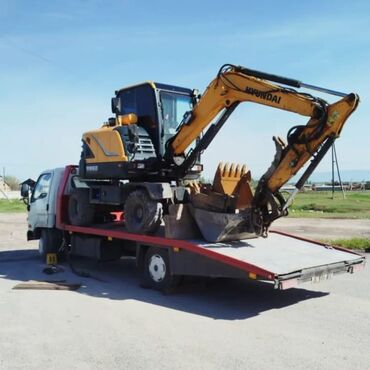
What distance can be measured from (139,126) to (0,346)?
19.6 ft

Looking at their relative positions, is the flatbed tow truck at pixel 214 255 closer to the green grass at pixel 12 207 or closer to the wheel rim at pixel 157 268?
the wheel rim at pixel 157 268

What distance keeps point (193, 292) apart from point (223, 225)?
1.36 meters

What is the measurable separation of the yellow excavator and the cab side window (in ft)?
4.66

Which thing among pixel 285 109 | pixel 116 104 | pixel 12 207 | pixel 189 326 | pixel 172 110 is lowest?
pixel 189 326

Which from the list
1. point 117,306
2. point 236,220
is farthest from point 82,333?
point 236,220

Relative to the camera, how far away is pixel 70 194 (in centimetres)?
1309

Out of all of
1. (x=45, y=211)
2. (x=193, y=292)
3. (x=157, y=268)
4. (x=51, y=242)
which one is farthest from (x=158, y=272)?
(x=45, y=211)

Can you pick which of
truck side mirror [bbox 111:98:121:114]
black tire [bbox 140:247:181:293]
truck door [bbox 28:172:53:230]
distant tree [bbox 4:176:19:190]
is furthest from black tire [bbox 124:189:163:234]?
distant tree [bbox 4:176:19:190]

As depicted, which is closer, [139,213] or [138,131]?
[139,213]

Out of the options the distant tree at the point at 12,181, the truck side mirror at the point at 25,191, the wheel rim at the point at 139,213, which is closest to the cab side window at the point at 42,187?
the truck side mirror at the point at 25,191

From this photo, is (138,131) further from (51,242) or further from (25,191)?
(25,191)

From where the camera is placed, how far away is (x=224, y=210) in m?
9.49

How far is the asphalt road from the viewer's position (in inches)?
230

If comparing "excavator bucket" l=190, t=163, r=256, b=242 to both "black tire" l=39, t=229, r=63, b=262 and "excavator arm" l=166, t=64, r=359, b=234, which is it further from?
"black tire" l=39, t=229, r=63, b=262
